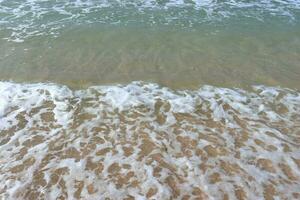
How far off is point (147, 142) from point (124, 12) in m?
5.90

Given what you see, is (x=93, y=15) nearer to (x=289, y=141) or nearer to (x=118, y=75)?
(x=118, y=75)

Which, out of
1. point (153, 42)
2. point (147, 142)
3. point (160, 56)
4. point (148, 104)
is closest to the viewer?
point (147, 142)

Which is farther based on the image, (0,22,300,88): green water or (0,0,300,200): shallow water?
(0,22,300,88): green water

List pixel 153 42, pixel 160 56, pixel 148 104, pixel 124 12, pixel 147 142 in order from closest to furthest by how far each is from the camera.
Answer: pixel 147 142
pixel 148 104
pixel 160 56
pixel 153 42
pixel 124 12

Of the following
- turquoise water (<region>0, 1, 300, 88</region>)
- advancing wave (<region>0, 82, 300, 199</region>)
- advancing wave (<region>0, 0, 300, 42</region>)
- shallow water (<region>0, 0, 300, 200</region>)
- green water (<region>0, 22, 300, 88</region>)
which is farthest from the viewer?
advancing wave (<region>0, 0, 300, 42</region>)

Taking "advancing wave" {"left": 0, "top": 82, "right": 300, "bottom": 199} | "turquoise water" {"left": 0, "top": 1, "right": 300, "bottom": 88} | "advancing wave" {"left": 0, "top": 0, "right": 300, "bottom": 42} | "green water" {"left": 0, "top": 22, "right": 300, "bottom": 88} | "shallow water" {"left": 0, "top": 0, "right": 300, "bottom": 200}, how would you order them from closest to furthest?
"advancing wave" {"left": 0, "top": 82, "right": 300, "bottom": 199} < "shallow water" {"left": 0, "top": 0, "right": 300, "bottom": 200} < "green water" {"left": 0, "top": 22, "right": 300, "bottom": 88} < "turquoise water" {"left": 0, "top": 1, "right": 300, "bottom": 88} < "advancing wave" {"left": 0, "top": 0, "right": 300, "bottom": 42}

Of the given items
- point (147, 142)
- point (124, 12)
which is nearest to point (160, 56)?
point (124, 12)

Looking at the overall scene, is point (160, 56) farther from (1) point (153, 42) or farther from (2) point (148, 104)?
(2) point (148, 104)

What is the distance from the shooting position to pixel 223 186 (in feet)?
14.9

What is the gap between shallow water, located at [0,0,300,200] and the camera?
4.64m

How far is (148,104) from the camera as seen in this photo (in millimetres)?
6285

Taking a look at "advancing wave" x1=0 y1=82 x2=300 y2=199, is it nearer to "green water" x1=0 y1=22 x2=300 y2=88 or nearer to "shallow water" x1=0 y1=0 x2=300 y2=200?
"shallow water" x1=0 y1=0 x2=300 y2=200

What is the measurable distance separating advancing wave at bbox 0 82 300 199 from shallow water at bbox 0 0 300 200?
0.06ft

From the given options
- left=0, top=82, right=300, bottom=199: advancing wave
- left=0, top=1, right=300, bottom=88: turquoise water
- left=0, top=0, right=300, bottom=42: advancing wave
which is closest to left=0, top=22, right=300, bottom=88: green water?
left=0, top=1, right=300, bottom=88: turquoise water
